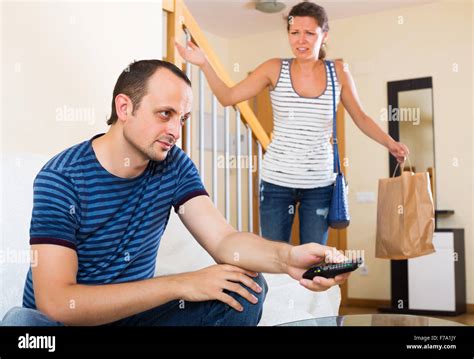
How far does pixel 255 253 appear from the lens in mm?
956

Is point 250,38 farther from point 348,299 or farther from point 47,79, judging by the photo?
point 47,79

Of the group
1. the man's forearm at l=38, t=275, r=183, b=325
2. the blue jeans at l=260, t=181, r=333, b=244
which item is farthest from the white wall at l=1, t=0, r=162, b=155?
the man's forearm at l=38, t=275, r=183, b=325

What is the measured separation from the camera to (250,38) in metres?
4.05

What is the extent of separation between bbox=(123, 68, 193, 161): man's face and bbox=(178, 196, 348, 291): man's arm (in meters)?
0.12

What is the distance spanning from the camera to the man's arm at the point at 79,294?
2.78 feet

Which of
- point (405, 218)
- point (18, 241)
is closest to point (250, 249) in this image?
point (18, 241)

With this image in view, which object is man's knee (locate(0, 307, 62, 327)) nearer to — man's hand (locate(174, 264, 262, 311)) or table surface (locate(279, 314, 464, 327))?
man's hand (locate(174, 264, 262, 311))

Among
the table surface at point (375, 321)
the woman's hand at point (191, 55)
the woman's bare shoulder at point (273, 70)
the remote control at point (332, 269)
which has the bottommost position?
the table surface at point (375, 321)

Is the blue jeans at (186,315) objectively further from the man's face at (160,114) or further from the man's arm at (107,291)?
the man's face at (160,114)

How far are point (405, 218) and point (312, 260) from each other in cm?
88

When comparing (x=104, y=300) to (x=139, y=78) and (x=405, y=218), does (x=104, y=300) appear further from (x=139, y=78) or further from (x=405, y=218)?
(x=405, y=218)

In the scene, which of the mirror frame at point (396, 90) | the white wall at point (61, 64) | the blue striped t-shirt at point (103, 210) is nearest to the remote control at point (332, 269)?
the blue striped t-shirt at point (103, 210)

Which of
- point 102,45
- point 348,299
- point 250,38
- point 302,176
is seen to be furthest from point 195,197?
point 250,38

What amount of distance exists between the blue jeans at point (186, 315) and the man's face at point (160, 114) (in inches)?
9.4
